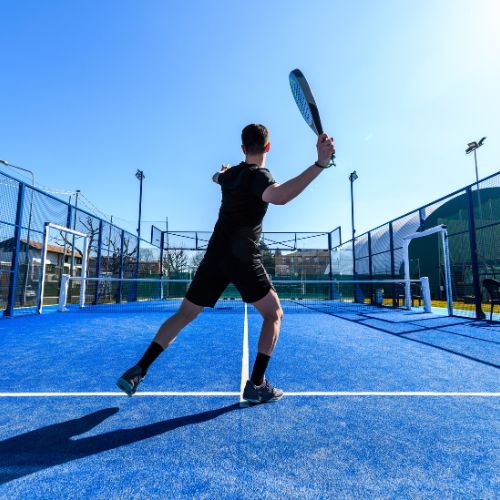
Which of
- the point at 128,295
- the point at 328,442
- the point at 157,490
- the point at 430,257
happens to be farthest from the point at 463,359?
the point at 430,257

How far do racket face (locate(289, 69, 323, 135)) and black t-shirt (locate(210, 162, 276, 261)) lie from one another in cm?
50

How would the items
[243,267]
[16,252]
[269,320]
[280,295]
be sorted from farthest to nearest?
[280,295] < [16,252] < [269,320] < [243,267]

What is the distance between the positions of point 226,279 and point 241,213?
51 cm

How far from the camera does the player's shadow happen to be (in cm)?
149

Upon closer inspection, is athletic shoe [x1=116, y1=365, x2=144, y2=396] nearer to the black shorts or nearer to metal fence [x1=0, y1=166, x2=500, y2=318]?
the black shorts

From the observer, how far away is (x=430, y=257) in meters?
28.0

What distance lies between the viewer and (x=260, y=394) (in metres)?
2.31

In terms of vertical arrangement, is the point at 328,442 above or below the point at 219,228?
below

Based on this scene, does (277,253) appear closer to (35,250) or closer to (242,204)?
(35,250)

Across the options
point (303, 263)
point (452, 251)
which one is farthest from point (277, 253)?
point (452, 251)

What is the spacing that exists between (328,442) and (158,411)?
111cm

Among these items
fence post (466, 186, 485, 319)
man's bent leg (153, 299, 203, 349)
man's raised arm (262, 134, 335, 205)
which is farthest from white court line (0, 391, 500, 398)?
fence post (466, 186, 485, 319)

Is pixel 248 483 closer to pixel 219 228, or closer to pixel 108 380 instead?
pixel 219 228

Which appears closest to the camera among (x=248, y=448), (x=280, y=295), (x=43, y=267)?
(x=248, y=448)
